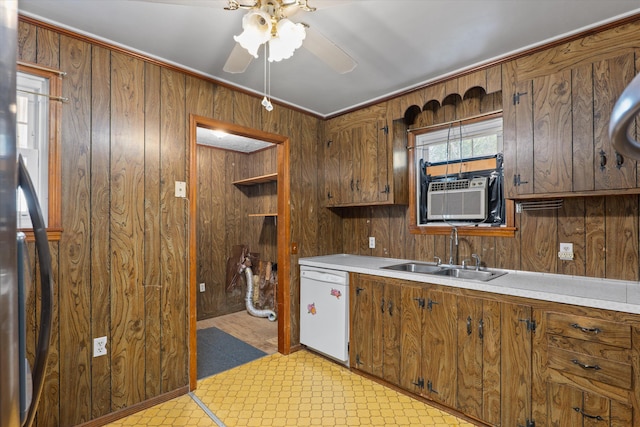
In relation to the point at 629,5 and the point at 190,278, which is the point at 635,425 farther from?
the point at 190,278

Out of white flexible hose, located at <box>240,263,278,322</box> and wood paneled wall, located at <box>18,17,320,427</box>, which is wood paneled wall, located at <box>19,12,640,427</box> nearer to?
wood paneled wall, located at <box>18,17,320,427</box>

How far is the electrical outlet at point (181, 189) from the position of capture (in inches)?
99.7

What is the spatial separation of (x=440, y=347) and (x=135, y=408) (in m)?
2.19

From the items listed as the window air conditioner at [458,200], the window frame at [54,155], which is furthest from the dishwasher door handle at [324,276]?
the window frame at [54,155]

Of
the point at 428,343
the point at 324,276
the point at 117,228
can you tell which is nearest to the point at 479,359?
A: the point at 428,343

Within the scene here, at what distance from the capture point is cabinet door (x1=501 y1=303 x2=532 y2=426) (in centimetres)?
193

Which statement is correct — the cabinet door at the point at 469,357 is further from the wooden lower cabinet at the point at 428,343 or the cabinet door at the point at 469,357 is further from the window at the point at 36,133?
the window at the point at 36,133

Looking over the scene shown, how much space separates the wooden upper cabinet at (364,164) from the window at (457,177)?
18 centimetres

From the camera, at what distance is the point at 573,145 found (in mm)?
2041

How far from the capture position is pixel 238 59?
1828 millimetres

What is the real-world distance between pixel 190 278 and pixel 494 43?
9.13 ft

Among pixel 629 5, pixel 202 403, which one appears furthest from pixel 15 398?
pixel 629 5

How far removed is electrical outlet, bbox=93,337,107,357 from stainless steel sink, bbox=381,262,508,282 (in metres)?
2.11

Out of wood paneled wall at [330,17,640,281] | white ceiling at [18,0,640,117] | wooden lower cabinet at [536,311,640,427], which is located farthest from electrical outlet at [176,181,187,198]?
wooden lower cabinet at [536,311,640,427]
